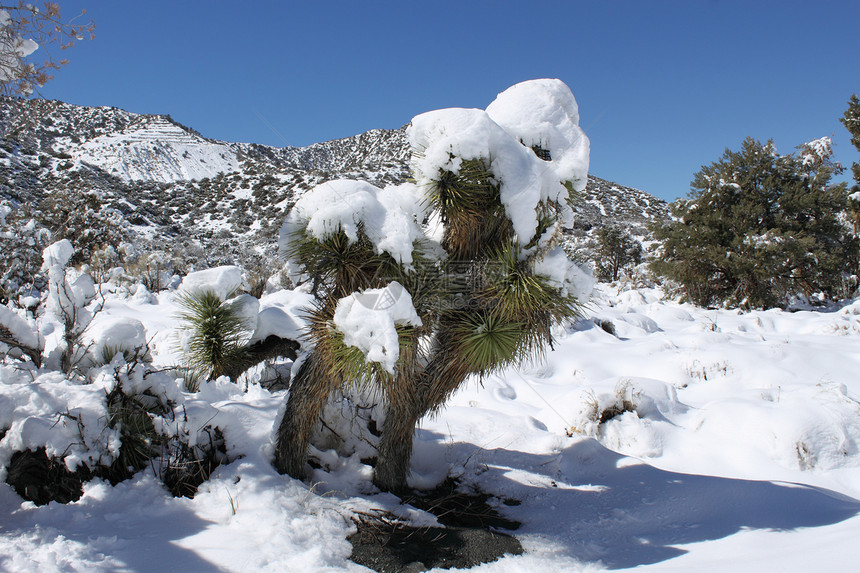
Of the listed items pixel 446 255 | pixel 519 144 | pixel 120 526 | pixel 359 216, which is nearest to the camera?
pixel 120 526

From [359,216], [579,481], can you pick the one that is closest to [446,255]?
[359,216]

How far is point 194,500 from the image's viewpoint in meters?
2.82

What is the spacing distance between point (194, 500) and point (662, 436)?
4.32 meters

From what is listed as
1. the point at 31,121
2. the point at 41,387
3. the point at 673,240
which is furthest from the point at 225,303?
the point at 673,240

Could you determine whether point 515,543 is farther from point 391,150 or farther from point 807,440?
point 391,150

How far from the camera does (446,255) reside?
3.09 m

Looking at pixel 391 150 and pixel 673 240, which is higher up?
pixel 391 150

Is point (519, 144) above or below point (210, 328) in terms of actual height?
above

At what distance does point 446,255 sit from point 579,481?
246 cm

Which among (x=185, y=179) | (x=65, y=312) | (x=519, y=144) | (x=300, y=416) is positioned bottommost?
(x=300, y=416)

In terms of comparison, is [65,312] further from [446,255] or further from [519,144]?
[519,144]

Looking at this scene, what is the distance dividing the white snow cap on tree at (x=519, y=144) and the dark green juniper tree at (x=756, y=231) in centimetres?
1311

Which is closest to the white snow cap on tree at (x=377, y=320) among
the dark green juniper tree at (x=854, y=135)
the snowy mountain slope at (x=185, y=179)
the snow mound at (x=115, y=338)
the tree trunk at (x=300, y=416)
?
the tree trunk at (x=300, y=416)

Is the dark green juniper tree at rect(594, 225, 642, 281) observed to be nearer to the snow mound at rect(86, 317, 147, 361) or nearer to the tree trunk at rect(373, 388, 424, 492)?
the tree trunk at rect(373, 388, 424, 492)
